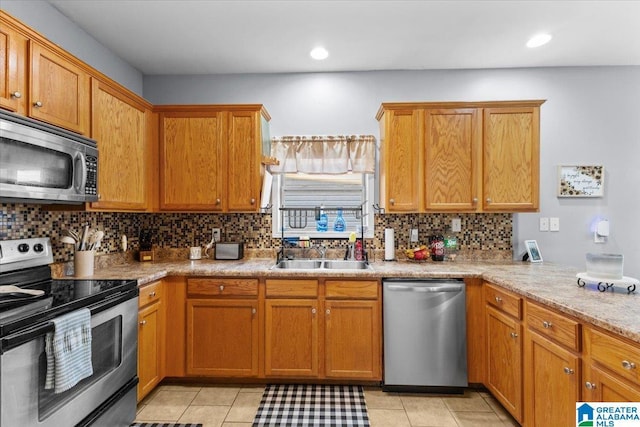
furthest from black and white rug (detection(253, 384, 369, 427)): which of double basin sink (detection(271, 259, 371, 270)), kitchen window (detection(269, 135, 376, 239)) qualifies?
kitchen window (detection(269, 135, 376, 239))

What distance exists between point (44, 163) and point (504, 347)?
9.35 feet

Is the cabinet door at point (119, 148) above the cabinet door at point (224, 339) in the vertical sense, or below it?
above

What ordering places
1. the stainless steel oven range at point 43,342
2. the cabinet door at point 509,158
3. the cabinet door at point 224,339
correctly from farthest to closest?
the cabinet door at point 509,158
the cabinet door at point 224,339
the stainless steel oven range at point 43,342

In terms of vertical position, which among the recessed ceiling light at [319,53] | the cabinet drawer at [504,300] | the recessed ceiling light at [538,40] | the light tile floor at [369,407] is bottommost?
the light tile floor at [369,407]

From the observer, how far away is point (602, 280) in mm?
1837

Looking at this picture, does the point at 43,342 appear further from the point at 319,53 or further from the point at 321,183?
the point at 319,53

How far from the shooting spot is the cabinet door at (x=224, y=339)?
103 inches

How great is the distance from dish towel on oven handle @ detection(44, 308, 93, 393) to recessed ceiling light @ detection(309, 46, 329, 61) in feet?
7.98

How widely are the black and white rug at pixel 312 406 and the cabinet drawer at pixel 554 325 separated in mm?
1168

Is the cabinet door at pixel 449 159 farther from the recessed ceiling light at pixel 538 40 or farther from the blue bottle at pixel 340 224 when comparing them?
the blue bottle at pixel 340 224

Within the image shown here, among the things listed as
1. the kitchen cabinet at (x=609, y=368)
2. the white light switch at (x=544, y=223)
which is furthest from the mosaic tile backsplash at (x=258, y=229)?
the kitchen cabinet at (x=609, y=368)

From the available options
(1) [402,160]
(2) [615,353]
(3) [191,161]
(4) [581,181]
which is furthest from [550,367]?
(3) [191,161]

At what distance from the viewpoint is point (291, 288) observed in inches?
103

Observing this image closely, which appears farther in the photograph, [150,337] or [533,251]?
[533,251]
